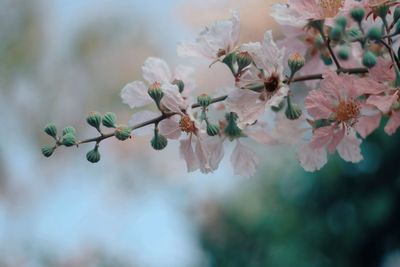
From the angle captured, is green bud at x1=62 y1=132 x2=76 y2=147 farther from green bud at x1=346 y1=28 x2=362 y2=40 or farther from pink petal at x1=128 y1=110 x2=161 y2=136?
green bud at x1=346 y1=28 x2=362 y2=40

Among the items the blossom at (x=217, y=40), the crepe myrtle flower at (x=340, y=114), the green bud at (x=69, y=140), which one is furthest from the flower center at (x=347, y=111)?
the green bud at (x=69, y=140)

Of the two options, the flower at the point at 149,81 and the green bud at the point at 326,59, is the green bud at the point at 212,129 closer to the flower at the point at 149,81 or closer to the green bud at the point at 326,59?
the flower at the point at 149,81

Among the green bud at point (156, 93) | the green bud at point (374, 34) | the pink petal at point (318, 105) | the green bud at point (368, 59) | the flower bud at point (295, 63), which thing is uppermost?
the green bud at point (374, 34)

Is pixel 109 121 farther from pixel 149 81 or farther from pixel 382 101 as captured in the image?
pixel 382 101

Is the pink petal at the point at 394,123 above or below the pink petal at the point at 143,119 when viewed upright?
below

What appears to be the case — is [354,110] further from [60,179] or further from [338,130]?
[60,179]

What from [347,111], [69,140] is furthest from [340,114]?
[69,140]
